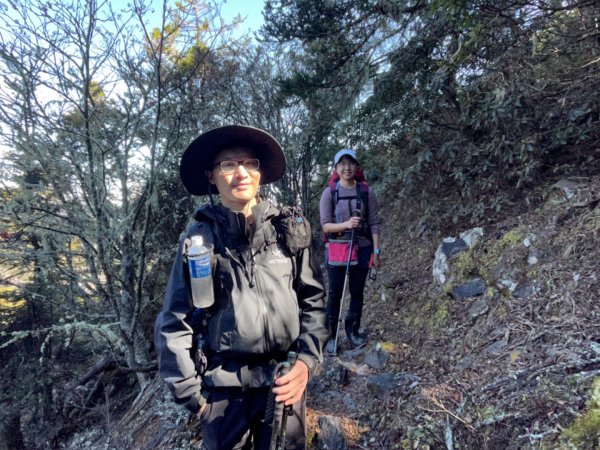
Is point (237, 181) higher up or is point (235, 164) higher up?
point (235, 164)

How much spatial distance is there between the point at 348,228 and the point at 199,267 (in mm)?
2570

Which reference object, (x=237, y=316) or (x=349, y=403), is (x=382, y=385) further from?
(x=237, y=316)

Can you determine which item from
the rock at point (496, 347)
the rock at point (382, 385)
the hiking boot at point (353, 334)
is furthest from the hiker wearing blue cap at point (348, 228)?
the rock at point (496, 347)

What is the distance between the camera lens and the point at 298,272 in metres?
2.14

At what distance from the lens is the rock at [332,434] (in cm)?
283

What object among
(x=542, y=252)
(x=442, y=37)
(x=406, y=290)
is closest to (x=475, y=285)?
(x=542, y=252)

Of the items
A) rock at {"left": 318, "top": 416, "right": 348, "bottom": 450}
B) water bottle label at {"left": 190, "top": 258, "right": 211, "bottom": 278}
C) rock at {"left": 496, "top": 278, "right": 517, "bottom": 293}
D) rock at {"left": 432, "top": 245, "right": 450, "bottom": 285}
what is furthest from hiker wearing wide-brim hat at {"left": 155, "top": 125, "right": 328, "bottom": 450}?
rock at {"left": 432, "top": 245, "right": 450, "bottom": 285}

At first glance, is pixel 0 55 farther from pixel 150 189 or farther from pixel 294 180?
pixel 294 180

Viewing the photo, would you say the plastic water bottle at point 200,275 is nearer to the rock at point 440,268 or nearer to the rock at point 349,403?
the rock at point 349,403

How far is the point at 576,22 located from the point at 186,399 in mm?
6179

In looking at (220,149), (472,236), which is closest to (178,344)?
(220,149)

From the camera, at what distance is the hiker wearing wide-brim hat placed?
5.94 ft

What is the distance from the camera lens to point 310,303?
2.13 metres

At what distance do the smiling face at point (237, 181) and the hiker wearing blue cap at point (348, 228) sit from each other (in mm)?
2136
